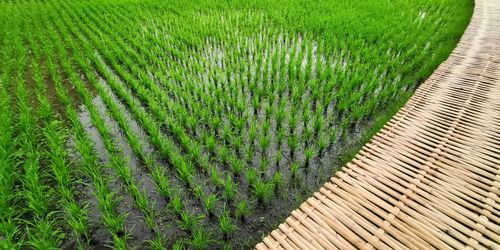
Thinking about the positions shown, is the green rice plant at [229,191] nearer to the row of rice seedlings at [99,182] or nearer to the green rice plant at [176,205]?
the green rice plant at [176,205]

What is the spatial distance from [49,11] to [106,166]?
802cm

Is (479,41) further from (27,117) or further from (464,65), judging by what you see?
(27,117)

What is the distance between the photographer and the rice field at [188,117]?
2.53 meters

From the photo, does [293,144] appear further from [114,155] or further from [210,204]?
[114,155]

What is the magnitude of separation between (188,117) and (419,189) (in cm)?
252

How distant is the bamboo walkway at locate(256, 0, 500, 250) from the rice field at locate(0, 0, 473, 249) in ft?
1.50

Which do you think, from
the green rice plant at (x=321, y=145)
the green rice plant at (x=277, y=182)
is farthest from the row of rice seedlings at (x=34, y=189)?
the green rice plant at (x=321, y=145)

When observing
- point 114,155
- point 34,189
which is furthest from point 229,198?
point 34,189

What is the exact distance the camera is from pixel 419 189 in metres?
2.29

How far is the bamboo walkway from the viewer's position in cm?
195

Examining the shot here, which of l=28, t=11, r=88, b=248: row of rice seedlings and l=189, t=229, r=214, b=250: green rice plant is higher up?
l=28, t=11, r=88, b=248: row of rice seedlings

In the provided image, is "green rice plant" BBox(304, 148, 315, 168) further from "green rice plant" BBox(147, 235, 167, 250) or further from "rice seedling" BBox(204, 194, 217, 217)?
"green rice plant" BBox(147, 235, 167, 250)

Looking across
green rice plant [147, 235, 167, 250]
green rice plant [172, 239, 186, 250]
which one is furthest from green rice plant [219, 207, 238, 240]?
green rice plant [147, 235, 167, 250]

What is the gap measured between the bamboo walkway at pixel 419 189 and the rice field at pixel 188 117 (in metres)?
0.46
